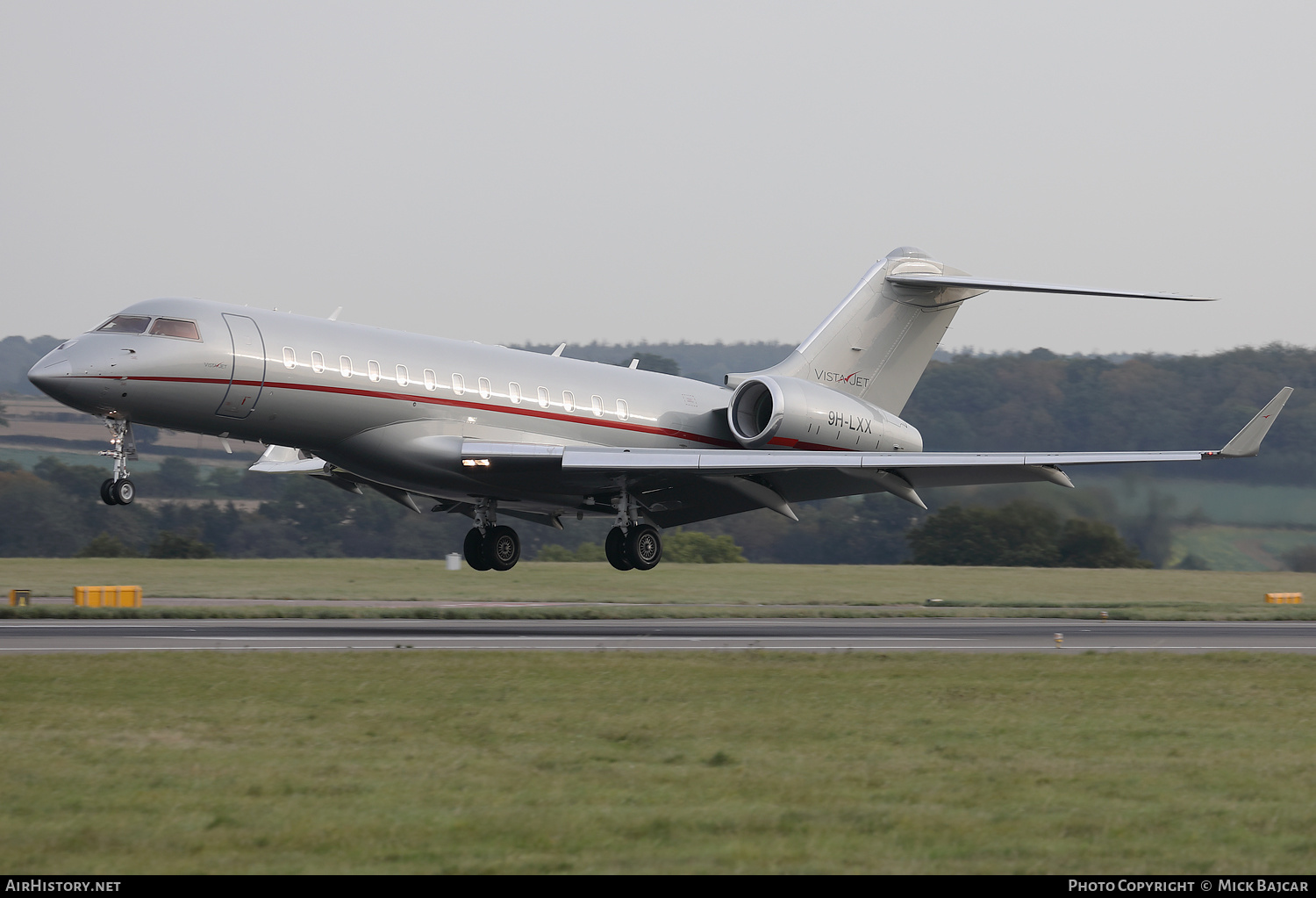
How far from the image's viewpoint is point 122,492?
21047 mm

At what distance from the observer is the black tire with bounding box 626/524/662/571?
26703mm

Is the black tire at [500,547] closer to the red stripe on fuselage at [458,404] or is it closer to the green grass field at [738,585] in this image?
the green grass field at [738,585]

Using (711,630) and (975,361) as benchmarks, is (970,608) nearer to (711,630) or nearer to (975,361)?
(711,630)

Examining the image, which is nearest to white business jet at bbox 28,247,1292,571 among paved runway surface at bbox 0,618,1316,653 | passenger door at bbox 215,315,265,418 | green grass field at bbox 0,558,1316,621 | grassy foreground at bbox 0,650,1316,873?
passenger door at bbox 215,315,265,418

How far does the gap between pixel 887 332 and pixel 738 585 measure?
8118 millimetres

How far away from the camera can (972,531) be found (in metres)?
47.6

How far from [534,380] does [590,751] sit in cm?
1489

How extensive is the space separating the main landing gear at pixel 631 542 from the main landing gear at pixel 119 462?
29.9 ft

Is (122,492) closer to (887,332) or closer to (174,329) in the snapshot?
(174,329)

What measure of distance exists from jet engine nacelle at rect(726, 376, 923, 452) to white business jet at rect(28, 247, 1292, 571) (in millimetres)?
44

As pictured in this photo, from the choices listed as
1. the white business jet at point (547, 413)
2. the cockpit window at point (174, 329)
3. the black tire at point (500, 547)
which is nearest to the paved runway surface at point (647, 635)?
the white business jet at point (547, 413)

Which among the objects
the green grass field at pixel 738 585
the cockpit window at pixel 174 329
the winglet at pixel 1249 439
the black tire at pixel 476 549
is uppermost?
the cockpit window at pixel 174 329

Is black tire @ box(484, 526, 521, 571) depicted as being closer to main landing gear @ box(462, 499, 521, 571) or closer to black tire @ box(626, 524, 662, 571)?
main landing gear @ box(462, 499, 521, 571)

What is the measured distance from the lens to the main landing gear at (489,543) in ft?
93.1
